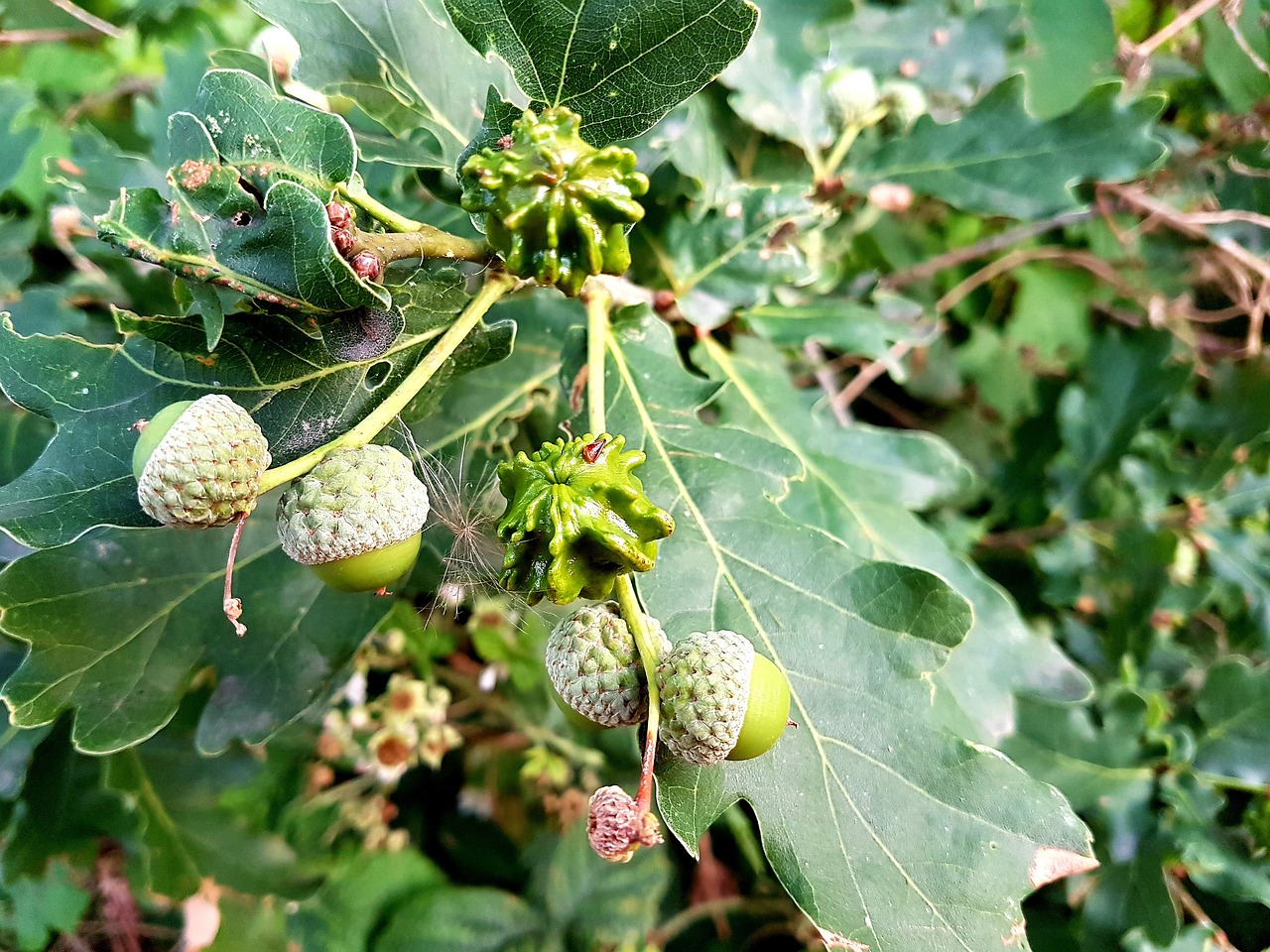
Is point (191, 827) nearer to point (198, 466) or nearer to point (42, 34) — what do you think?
point (198, 466)

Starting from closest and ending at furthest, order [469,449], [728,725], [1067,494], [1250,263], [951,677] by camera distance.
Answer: [728,725], [469,449], [951,677], [1250,263], [1067,494]

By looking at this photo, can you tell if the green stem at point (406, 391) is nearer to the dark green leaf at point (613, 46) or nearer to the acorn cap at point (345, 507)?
the acorn cap at point (345, 507)

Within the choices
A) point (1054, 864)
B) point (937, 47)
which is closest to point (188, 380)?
point (1054, 864)

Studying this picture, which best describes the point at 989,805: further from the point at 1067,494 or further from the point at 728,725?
the point at 1067,494

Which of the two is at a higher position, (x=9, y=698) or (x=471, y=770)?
(x=9, y=698)

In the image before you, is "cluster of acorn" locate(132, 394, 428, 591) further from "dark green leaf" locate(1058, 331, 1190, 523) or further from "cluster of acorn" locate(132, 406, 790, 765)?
"dark green leaf" locate(1058, 331, 1190, 523)

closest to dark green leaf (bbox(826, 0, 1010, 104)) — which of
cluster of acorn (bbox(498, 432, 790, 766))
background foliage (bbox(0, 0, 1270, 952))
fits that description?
background foliage (bbox(0, 0, 1270, 952))

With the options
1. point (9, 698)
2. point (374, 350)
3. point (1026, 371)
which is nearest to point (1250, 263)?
point (1026, 371)
